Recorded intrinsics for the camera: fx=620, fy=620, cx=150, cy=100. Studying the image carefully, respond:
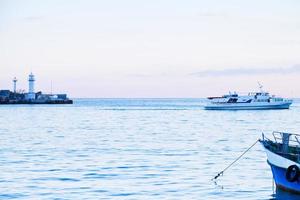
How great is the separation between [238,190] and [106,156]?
57.1ft

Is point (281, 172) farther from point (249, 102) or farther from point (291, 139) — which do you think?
point (249, 102)

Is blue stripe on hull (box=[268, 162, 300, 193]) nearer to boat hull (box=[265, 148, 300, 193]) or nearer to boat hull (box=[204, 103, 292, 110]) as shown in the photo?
boat hull (box=[265, 148, 300, 193])

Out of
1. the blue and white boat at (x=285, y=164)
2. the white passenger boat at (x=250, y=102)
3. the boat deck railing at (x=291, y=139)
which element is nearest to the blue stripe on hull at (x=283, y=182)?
the blue and white boat at (x=285, y=164)

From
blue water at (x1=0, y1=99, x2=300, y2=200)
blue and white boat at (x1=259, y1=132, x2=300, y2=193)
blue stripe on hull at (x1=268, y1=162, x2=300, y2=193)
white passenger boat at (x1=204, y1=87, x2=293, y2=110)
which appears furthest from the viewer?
white passenger boat at (x1=204, y1=87, x2=293, y2=110)

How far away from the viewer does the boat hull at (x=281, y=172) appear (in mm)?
27812

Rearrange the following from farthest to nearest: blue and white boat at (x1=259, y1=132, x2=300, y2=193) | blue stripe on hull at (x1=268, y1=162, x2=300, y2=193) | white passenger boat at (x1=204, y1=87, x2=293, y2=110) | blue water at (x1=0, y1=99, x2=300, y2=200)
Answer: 1. white passenger boat at (x1=204, y1=87, x2=293, y2=110)
2. blue water at (x1=0, y1=99, x2=300, y2=200)
3. blue stripe on hull at (x1=268, y1=162, x2=300, y2=193)
4. blue and white boat at (x1=259, y1=132, x2=300, y2=193)

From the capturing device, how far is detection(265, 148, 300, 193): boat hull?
27812 millimetres

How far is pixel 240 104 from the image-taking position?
158625 mm

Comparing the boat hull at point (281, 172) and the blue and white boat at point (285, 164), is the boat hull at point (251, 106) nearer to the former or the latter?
the blue and white boat at point (285, 164)

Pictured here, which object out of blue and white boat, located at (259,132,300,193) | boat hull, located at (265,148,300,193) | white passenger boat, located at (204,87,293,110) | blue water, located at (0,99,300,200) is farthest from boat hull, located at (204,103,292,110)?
boat hull, located at (265,148,300,193)

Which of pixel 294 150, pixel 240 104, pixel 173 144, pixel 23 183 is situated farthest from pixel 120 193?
pixel 240 104

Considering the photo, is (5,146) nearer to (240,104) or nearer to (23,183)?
(23,183)

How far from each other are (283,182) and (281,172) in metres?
0.49

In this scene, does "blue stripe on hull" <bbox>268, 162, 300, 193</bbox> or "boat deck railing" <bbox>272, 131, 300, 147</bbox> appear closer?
"blue stripe on hull" <bbox>268, 162, 300, 193</bbox>
